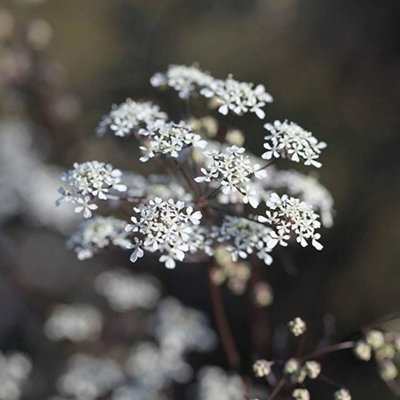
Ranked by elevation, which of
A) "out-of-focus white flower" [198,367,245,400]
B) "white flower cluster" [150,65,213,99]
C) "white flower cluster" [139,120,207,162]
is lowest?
"out-of-focus white flower" [198,367,245,400]

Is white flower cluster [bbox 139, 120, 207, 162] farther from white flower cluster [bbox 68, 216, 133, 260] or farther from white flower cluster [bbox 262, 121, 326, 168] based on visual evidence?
white flower cluster [bbox 68, 216, 133, 260]

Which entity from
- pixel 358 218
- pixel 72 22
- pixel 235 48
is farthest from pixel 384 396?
pixel 72 22

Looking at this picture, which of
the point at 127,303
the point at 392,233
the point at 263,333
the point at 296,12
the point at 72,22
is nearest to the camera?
the point at 263,333

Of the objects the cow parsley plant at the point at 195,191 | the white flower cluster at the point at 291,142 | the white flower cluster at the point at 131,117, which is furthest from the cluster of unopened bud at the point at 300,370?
the white flower cluster at the point at 131,117

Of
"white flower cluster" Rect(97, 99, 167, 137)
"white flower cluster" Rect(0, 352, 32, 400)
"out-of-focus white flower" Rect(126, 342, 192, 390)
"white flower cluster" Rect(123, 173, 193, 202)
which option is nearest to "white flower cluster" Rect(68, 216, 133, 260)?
"white flower cluster" Rect(123, 173, 193, 202)

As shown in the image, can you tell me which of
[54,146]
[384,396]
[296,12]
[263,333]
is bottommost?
[384,396]

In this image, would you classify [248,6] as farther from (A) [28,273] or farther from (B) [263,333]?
(B) [263,333]

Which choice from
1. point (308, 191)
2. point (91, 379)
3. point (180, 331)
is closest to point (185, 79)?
point (308, 191)
